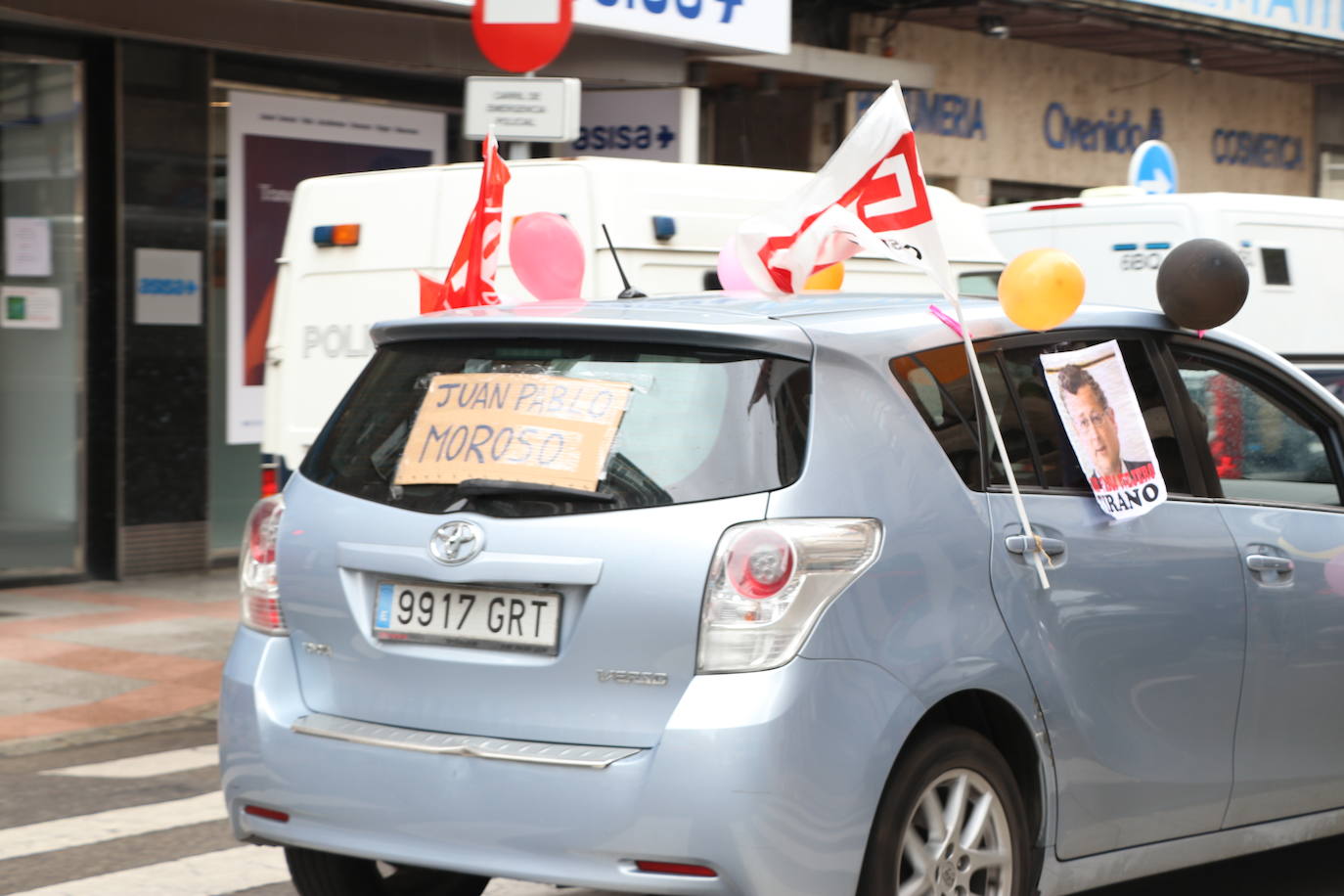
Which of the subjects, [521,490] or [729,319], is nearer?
[521,490]

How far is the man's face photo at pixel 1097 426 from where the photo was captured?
461 centimetres

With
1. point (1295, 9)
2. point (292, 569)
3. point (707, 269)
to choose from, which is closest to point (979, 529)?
point (292, 569)

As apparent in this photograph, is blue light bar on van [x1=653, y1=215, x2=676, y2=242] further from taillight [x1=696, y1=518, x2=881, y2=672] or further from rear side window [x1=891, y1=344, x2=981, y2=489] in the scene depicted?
taillight [x1=696, y1=518, x2=881, y2=672]

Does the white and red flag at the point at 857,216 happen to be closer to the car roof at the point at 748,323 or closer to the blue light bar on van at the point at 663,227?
the car roof at the point at 748,323

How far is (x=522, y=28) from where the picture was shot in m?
8.61

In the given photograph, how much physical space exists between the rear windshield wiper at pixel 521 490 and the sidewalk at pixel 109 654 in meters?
4.09

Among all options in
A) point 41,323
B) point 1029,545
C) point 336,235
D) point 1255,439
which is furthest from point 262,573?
point 41,323

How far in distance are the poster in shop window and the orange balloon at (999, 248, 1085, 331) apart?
28.8 feet

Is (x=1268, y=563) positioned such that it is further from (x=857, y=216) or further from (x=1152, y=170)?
(x=1152, y=170)

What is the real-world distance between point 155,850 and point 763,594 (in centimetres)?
285

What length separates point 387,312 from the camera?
8.18 m

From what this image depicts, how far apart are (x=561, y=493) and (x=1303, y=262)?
29.4 feet

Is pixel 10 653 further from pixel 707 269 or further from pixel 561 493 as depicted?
pixel 561 493

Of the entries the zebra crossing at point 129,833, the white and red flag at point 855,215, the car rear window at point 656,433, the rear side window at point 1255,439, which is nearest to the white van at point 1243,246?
the rear side window at point 1255,439
